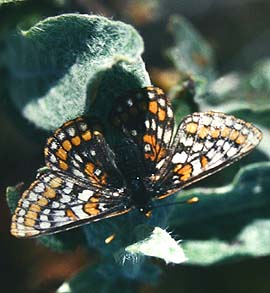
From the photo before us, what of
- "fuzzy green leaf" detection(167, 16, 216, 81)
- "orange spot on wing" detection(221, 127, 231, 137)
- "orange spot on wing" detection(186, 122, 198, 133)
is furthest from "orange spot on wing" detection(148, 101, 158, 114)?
"fuzzy green leaf" detection(167, 16, 216, 81)

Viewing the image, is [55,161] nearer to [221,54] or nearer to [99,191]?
[99,191]

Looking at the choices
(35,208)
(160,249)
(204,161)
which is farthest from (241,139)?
(35,208)

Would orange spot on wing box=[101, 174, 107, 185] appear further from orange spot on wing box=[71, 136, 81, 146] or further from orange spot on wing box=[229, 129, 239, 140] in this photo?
orange spot on wing box=[229, 129, 239, 140]

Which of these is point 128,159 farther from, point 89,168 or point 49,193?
point 49,193

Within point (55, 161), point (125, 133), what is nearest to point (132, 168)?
point (125, 133)

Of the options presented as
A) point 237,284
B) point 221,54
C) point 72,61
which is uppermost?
point 221,54

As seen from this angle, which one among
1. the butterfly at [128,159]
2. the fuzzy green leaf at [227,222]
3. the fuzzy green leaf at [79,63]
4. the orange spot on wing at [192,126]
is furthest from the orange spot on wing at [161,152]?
the fuzzy green leaf at [227,222]
